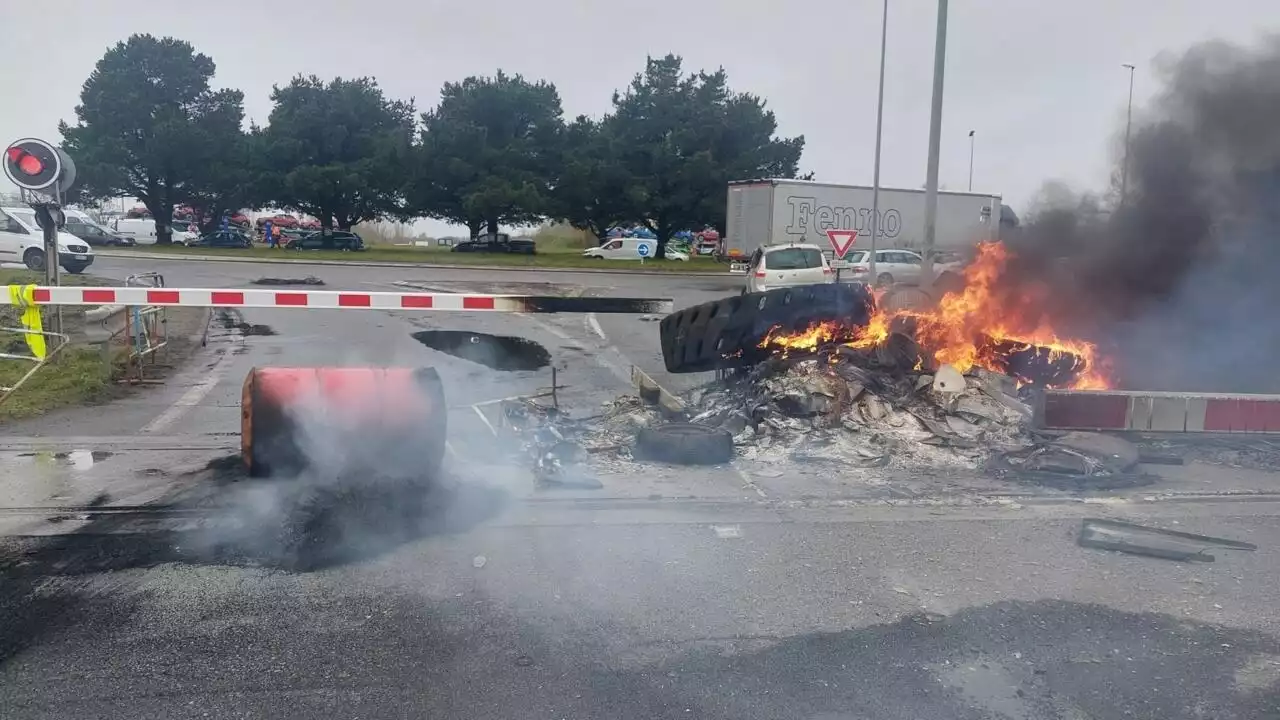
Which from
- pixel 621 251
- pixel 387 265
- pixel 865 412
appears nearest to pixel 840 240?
pixel 865 412

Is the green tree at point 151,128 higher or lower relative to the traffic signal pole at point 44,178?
higher

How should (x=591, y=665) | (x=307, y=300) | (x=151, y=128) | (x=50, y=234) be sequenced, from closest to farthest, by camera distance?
(x=591, y=665)
(x=307, y=300)
(x=50, y=234)
(x=151, y=128)

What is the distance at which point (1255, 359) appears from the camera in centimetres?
962

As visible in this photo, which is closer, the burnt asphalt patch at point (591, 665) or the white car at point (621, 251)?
the burnt asphalt patch at point (591, 665)

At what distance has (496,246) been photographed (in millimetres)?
51562

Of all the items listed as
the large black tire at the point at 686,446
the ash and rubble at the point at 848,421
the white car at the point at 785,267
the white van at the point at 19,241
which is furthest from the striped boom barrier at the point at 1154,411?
the white van at the point at 19,241

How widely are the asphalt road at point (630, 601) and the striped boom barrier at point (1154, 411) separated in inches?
23.9

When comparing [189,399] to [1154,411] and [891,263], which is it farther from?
[891,263]

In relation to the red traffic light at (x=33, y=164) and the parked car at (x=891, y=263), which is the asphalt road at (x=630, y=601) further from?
the parked car at (x=891, y=263)

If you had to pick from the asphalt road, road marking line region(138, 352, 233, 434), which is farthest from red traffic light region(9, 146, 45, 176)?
the asphalt road

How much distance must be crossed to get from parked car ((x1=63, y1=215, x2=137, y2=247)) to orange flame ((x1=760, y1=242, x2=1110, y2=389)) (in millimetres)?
39036

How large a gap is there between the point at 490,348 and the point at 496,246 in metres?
39.3

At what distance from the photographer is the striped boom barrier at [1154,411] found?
749cm

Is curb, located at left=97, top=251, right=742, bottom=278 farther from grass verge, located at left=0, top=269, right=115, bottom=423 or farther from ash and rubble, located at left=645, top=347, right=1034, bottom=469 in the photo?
ash and rubble, located at left=645, top=347, right=1034, bottom=469
